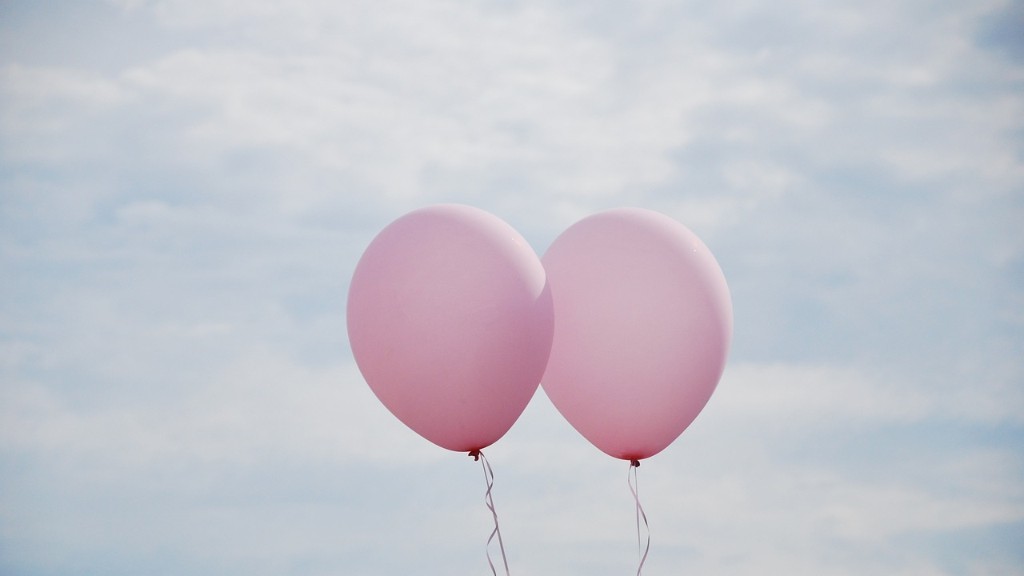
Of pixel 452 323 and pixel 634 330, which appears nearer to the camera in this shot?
pixel 452 323

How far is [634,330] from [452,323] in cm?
120

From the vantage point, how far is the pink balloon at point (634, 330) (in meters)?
7.62

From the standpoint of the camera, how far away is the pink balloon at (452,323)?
721 centimetres

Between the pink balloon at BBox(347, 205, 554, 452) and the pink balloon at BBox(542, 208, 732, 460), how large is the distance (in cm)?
31

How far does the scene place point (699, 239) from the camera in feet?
26.5

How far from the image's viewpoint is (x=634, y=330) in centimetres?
758

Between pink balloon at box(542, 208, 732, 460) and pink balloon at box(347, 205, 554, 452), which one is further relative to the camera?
pink balloon at box(542, 208, 732, 460)

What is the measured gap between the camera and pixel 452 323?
718cm

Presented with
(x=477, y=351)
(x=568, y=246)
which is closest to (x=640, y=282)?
(x=568, y=246)

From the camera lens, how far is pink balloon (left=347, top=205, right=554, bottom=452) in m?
7.21

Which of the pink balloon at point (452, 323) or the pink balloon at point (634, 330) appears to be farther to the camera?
the pink balloon at point (634, 330)

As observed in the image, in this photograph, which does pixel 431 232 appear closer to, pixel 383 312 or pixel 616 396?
pixel 383 312

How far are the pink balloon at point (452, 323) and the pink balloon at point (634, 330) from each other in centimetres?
31

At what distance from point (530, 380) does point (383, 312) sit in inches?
39.6
